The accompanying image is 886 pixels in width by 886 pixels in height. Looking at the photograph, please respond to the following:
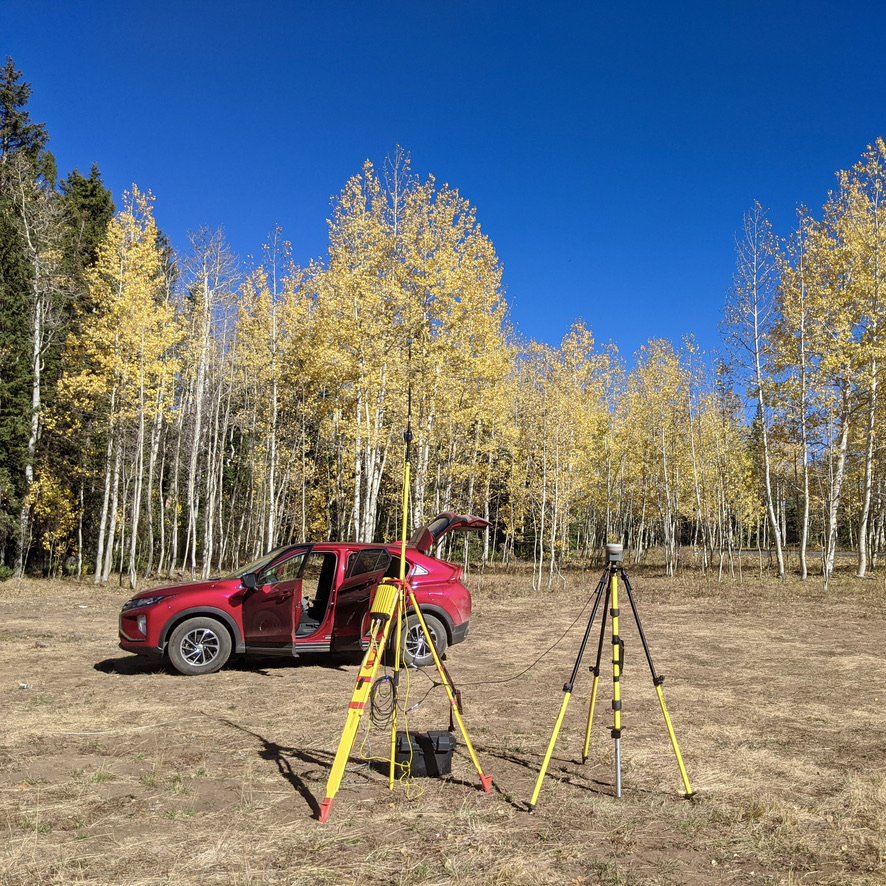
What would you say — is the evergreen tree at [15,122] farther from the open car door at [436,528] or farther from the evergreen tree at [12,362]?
the open car door at [436,528]

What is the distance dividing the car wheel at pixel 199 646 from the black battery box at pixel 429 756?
13.4ft

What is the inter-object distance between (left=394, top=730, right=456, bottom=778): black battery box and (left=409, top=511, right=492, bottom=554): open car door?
5.83ft

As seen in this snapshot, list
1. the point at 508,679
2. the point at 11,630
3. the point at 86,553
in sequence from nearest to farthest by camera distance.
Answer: the point at 508,679, the point at 11,630, the point at 86,553

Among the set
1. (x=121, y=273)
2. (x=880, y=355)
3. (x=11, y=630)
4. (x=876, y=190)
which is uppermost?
(x=876, y=190)

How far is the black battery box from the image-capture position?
4.80 meters

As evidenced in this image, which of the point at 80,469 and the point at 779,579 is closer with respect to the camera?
the point at 779,579

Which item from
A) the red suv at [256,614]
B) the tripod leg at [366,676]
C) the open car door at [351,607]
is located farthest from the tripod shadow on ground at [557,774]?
the open car door at [351,607]

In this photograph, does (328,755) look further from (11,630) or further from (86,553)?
(86,553)

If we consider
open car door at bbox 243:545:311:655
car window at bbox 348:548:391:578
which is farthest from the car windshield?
car window at bbox 348:548:391:578

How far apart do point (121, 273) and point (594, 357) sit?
68.1 feet

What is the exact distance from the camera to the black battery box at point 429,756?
480 centimetres

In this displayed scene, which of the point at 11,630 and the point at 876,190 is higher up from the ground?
the point at 876,190

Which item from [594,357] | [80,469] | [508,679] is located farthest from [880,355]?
[80,469]

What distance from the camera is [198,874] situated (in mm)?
3336
